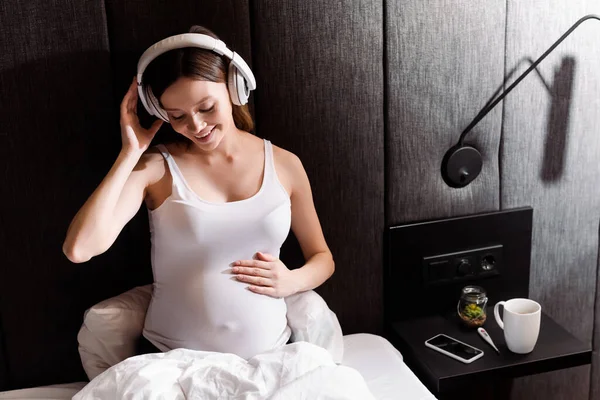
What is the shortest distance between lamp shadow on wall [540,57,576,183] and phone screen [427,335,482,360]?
0.54 m

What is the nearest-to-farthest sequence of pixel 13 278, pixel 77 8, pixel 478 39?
1. pixel 77 8
2. pixel 13 278
3. pixel 478 39

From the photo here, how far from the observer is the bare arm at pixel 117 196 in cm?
142

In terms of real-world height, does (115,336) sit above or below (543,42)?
below

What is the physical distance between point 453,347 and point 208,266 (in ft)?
2.26

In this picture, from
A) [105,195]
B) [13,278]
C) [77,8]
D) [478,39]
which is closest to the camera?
[105,195]

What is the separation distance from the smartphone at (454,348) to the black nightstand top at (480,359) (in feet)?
0.04

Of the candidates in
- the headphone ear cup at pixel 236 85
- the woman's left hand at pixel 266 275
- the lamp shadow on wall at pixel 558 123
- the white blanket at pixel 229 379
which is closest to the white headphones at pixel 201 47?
the headphone ear cup at pixel 236 85

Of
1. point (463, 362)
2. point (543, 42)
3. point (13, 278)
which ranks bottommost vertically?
point (463, 362)

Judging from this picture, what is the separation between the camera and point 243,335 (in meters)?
1.56

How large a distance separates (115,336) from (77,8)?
0.75 m

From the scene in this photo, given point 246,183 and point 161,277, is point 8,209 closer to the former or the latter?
point 161,277

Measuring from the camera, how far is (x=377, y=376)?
5.46 feet

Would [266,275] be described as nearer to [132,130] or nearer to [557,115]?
[132,130]

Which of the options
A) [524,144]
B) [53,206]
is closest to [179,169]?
[53,206]
